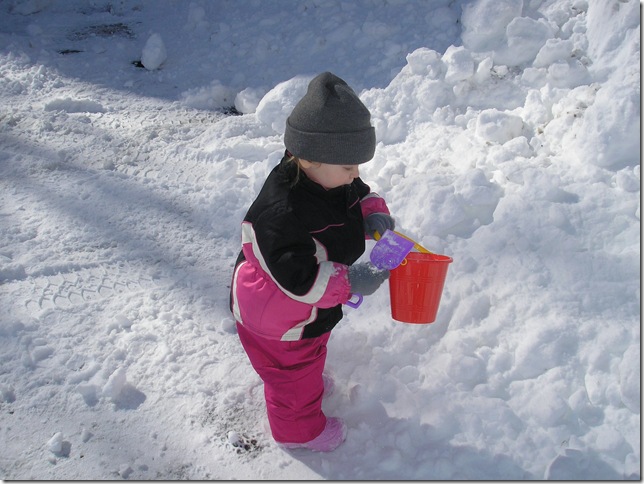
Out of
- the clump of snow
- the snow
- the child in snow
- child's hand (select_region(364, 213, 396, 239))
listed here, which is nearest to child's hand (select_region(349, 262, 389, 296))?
the child in snow

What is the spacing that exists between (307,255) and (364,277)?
236mm

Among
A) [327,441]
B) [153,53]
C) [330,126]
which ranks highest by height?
[330,126]

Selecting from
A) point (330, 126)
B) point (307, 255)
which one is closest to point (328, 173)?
point (330, 126)

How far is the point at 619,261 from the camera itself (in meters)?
2.50

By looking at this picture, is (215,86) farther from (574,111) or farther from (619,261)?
(619,261)

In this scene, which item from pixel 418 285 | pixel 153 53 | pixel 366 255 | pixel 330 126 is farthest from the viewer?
pixel 153 53

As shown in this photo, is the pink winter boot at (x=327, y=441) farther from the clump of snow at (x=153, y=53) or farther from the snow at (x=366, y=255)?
the clump of snow at (x=153, y=53)

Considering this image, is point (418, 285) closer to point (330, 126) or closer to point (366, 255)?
point (330, 126)

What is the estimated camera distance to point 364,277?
2035 millimetres

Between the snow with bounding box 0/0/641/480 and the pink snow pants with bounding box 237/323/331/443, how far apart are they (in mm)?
118

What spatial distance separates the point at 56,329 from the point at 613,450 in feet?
7.63

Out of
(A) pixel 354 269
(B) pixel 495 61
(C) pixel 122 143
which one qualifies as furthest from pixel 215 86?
(A) pixel 354 269

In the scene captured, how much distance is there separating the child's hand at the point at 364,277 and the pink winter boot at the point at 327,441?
617 mm

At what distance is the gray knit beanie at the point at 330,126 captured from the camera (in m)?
1.92
